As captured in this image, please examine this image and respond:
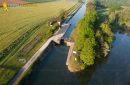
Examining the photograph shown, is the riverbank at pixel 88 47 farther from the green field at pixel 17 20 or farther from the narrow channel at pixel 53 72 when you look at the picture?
the green field at pixel 17 20

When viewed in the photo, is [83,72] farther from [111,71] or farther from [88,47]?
[111,71]

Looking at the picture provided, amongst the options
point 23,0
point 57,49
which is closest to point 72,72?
point 57,49

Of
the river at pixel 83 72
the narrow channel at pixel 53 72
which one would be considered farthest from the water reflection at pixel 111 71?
the narrow channel at pixel 53 72

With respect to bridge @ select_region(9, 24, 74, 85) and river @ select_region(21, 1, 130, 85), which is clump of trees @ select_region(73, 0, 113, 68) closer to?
river @ select_region(21, 1, 130, 85)

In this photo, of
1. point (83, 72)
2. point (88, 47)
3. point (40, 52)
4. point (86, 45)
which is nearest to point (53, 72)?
point (83, 72)

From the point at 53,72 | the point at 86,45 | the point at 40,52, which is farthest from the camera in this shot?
the point at 40,52

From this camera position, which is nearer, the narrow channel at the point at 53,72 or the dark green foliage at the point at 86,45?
the narrow channel at the point at 53,72

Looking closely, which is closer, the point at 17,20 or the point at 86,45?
the point at 86,45
